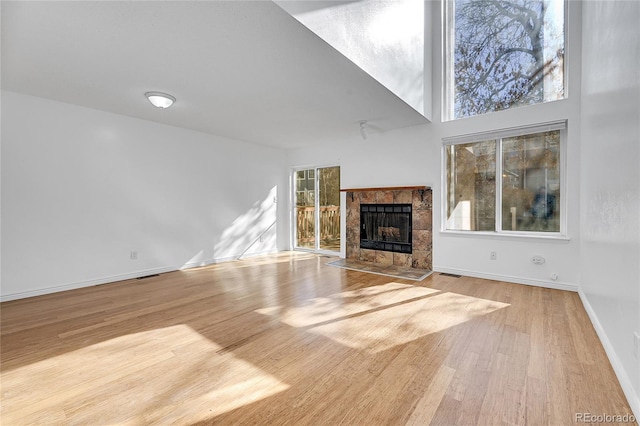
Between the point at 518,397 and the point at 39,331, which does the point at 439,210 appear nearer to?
the point at 518,397

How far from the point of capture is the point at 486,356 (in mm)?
2016

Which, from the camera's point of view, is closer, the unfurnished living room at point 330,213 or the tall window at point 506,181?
the unfurnished living room at point 330,213

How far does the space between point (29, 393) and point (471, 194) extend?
500 cm

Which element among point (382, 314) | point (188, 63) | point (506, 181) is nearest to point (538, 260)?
point (506, 181)

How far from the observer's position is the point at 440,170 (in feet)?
14.6

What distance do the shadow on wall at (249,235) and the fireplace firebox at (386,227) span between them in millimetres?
2089

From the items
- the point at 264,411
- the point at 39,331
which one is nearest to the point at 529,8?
the point at 264,411

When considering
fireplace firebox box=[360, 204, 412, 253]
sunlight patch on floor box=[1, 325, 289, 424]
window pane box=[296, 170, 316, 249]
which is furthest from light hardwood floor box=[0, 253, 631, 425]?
window pane box=[296, 170, 316, 249]

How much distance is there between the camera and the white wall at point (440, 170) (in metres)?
3.45

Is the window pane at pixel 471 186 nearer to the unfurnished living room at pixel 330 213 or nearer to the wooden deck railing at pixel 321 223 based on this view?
the unfurnished living room at pixel 330 213

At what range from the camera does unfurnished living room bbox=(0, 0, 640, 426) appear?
1.68m

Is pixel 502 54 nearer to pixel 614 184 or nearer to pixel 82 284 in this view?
pixel 614 184

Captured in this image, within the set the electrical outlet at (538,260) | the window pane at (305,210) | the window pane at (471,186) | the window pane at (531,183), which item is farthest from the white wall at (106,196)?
the electrical outlet at (538,260)

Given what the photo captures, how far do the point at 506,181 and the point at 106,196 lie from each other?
5.60 meters
